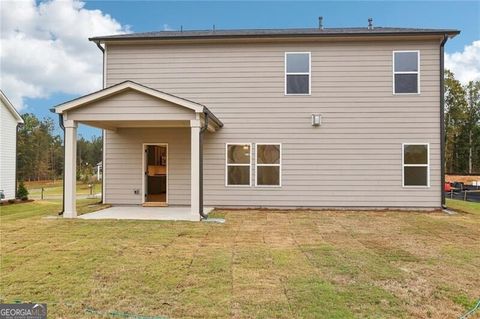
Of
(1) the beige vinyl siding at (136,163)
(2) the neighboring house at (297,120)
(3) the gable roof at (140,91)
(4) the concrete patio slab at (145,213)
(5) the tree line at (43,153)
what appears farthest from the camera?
(5) the tree line at (43,153)

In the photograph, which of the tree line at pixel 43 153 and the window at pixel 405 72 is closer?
the window at pixel 405 72

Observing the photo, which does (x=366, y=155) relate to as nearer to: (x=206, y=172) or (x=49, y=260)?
(x=206, y=172)

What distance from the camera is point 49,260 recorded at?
4.77m

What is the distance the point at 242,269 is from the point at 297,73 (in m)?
7.48

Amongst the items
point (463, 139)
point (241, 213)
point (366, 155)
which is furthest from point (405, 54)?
point (463, 139)

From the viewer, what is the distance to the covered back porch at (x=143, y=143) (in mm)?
8281

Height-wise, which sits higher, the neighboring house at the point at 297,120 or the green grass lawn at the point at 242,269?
the neighboring house at the point at 297,120

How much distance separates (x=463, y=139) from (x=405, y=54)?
2936cm

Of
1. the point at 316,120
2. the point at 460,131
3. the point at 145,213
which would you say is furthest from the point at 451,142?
the point at 145,213

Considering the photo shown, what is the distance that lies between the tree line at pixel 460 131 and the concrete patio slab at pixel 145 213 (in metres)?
32.6

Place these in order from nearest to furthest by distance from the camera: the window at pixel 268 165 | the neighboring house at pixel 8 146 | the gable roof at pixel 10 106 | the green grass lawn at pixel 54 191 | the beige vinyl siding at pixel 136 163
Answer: the window at pixel 268 165 → the beige vinyl siding at pixel 136 163 → the gable roof at pixel 10 106 → the neighboring house at pixel 8 146 → the green grass lawn at pixel 54 191

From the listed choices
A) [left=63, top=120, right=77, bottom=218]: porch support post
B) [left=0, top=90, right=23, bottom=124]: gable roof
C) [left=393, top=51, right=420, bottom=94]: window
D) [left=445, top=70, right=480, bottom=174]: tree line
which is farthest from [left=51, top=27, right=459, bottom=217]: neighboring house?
[left=445, top=70, right=480, bottom=174]: tree line

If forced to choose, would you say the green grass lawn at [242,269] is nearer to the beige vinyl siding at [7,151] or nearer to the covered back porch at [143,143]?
the covered back porch at [143,143]

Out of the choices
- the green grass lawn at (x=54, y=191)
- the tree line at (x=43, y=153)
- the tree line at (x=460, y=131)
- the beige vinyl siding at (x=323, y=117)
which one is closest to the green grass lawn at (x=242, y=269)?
the beige vinyl siding at (x=323, y=117)
